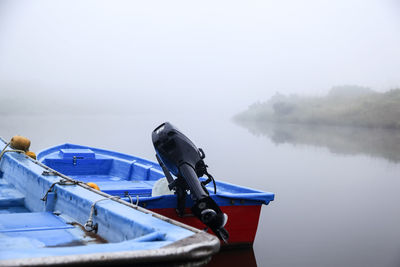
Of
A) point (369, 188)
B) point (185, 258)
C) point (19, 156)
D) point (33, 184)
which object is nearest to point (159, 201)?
point (33, 184)

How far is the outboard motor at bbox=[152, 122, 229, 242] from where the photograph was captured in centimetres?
322

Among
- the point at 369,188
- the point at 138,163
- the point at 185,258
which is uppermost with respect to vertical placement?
the point at 185,258

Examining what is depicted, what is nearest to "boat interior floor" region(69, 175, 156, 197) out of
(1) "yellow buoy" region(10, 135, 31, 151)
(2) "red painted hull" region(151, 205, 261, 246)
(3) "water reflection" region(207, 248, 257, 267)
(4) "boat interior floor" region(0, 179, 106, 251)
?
(1) "yellow buoy" region(10, 135, 31, 151)

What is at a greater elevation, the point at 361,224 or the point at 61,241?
the point at 61,241

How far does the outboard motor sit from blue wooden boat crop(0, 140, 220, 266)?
2.73ft

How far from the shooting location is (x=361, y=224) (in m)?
9.04

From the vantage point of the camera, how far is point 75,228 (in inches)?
105

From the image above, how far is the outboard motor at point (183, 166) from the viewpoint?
10.6 feet

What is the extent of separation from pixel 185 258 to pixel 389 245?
706cm

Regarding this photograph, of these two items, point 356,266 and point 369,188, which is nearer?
point 356,266

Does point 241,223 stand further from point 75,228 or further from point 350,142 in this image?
point 350,142

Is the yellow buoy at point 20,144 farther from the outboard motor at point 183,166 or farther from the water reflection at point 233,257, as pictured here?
the water reflection at point 233,257

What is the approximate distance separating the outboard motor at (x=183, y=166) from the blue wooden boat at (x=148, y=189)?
0.93 ft

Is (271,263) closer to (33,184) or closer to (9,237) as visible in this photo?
(33,184)
